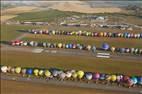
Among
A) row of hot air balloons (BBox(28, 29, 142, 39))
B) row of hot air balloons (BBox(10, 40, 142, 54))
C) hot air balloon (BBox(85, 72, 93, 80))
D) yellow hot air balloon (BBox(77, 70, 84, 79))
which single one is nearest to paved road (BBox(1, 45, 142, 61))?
row of hot air balloons (BBox(10, 40, 142, 54))

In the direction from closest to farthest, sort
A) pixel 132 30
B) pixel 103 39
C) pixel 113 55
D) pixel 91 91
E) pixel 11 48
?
pixel 91 91
pixel 113 55
pixel 11 48
pixel 103 39
pixel 132 30

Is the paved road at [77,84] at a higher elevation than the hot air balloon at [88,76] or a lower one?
lower

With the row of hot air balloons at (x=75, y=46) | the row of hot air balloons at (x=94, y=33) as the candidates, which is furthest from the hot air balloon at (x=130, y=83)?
the row of hot air balloons at (x=94, y=33)

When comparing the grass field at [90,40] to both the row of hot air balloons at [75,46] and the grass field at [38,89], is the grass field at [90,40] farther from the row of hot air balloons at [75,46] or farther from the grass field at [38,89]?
the grass field at [38,89]

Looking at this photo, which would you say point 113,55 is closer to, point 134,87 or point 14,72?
point 134,87

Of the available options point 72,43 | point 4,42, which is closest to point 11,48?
point 4,42

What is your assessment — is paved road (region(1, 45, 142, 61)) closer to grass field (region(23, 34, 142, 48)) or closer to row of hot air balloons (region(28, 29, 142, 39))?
grass field (region(23, 34, 142, 48))
